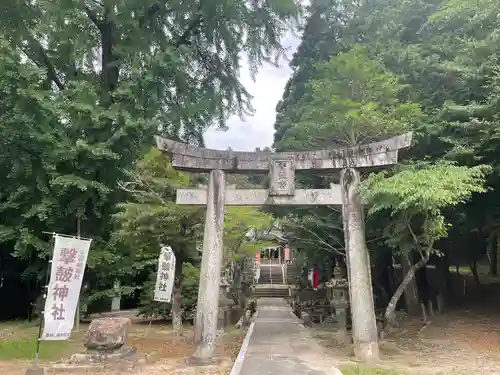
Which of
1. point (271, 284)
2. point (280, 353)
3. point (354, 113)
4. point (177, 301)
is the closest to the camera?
point (280, 353)

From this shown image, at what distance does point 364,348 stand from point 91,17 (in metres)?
14.3

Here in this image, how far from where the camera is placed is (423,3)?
1666 cm

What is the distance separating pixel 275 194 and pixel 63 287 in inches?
205

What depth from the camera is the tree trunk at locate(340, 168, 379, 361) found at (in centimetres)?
980

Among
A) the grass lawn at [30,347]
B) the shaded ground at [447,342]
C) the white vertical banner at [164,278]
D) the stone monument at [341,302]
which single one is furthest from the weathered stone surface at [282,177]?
the grass lawn at [30,347]

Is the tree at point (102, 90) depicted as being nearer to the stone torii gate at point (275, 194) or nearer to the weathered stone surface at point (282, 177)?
the stone torii gate at point (275, 194)

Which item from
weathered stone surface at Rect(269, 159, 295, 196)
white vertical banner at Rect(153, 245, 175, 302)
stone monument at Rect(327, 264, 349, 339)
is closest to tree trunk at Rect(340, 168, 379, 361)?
weathered stone surface at Rect(269, 159, 295, 196)

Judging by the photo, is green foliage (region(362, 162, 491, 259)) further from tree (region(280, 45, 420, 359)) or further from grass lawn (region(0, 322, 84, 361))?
grass lawn (region(0, 322, 84, 361))

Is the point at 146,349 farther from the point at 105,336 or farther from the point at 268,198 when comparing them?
the point at 268,198

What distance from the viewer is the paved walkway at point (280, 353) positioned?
8.59 meters

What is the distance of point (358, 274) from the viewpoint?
10.2 meters

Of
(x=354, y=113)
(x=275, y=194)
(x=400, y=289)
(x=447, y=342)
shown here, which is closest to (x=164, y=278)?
(x=275, y=194)

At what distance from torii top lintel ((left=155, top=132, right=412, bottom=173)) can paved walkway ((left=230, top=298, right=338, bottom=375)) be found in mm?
4540

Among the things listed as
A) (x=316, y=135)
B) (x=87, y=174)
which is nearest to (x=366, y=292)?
(x=316, y=135)
